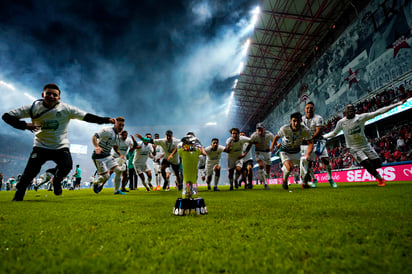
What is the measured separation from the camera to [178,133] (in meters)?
86.6

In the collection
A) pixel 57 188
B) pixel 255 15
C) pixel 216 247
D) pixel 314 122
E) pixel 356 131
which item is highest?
pixel 255 15

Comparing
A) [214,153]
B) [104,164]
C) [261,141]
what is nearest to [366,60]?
[261,141]

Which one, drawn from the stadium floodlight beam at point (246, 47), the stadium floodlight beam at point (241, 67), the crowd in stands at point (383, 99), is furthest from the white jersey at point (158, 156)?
the stadium floodlight beam at point (241, 67)

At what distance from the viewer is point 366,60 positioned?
1502 centimetres

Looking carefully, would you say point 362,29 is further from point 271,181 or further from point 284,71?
point 271,181

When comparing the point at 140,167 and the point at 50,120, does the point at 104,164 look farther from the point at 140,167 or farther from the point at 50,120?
the point at 140,167

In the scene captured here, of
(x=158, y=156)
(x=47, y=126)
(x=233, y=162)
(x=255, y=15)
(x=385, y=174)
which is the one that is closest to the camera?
(x=47, y=126)

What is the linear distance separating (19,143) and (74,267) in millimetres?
99807

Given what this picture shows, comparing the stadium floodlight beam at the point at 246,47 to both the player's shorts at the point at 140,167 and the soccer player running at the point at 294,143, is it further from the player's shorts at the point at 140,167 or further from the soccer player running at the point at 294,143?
the soccer player running at the point at 294,143

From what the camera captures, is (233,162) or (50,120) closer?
(50,120)

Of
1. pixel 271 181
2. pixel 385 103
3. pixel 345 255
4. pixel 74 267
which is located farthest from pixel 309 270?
pixel 271 181

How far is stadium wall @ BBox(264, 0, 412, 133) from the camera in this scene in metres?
12.5

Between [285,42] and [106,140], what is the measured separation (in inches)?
899

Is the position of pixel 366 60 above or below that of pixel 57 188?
above
